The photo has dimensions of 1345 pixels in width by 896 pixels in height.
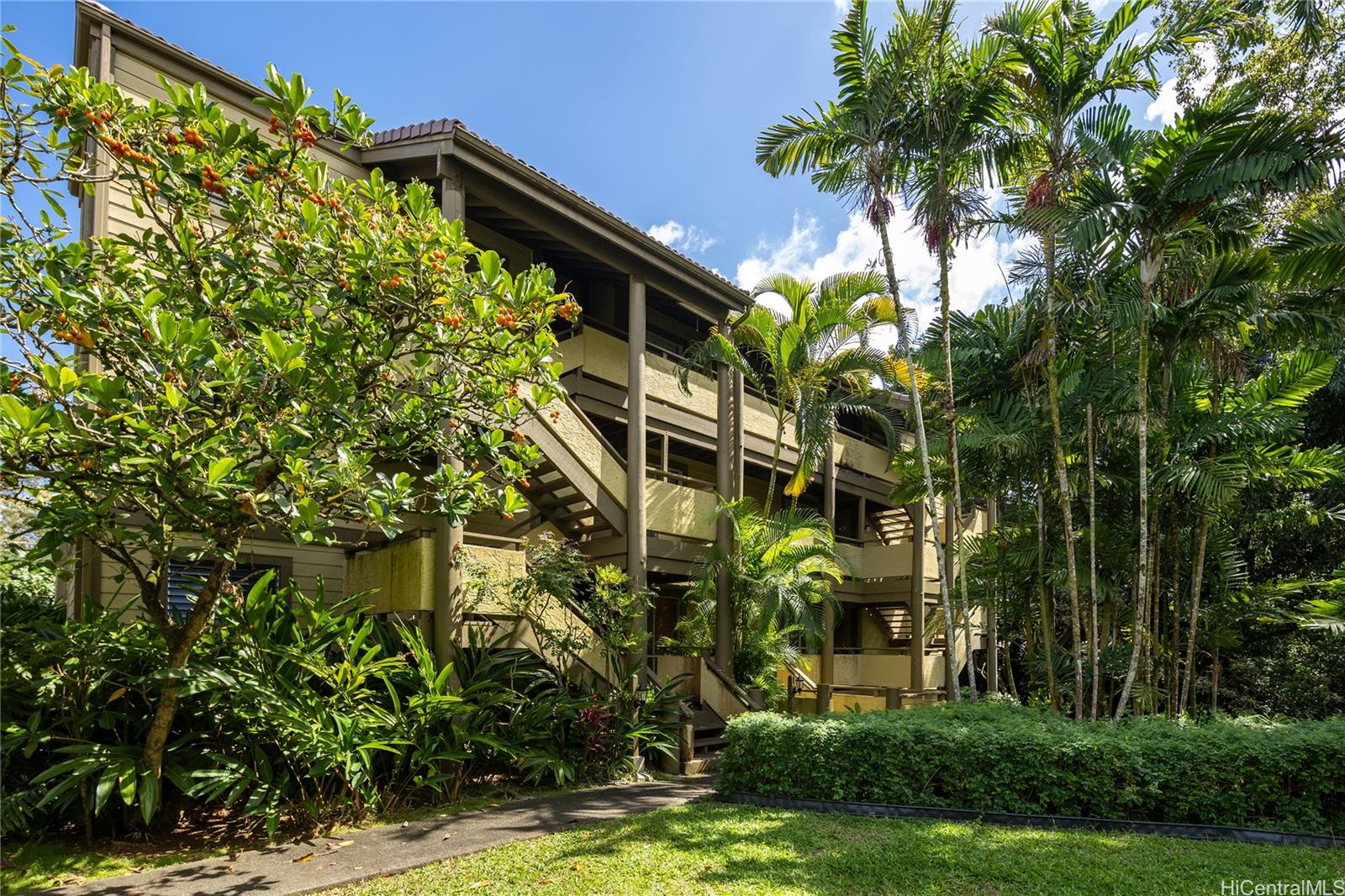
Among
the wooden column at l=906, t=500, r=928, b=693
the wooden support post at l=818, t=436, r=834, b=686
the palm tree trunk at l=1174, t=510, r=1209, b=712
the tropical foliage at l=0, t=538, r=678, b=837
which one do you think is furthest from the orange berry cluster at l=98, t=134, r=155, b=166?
the wooden column at l=906, t=500, r=928, b=693

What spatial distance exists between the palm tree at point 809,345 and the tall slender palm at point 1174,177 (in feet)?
16.3

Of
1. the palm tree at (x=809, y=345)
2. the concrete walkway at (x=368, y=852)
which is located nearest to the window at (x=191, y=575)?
the concrete walkway at (x=368, y=852)

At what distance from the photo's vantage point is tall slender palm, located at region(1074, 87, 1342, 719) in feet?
29.8

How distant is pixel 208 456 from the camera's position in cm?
518

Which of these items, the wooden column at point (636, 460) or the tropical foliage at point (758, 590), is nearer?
the wooden column at point (636, 460)

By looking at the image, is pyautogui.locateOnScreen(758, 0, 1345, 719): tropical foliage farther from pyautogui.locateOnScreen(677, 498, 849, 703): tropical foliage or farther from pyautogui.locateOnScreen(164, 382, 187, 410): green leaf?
pyautogui.locateOnScreen(164, 382, 187, 410): green leaf

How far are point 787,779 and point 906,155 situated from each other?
8532 millimetres

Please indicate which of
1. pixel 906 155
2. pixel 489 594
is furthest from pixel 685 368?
pixel 489 594

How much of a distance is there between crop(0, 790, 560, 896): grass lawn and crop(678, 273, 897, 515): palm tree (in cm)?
933

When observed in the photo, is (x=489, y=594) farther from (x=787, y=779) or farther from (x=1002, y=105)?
(x=1002, y=105)

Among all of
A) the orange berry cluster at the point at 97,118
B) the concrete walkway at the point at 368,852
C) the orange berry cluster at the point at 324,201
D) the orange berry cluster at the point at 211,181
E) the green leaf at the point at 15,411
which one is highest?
the orange berry cluster at the point at 97,118

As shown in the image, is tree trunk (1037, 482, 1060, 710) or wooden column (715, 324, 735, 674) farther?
wooden column (715, 324, 735, 674)

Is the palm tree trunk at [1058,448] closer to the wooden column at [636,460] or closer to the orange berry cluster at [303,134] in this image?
the wooden column at [636,460]

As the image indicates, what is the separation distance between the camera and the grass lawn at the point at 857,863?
19.3 feet
